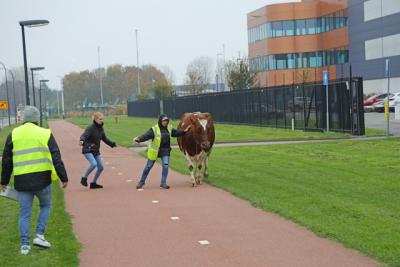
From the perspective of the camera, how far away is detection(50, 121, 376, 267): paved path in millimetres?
7898

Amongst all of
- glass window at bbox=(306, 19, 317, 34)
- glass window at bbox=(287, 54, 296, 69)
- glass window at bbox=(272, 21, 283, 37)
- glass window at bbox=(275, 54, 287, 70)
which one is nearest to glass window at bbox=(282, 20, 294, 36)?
glass window at bbox=(272, 21, 283, 37)

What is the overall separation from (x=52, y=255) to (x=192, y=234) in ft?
6.91

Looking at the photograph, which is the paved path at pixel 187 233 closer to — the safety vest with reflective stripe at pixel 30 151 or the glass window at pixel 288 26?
the safety vest with reflective stripe at pixel 30 151

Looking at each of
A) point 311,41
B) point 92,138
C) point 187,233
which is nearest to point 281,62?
point 311,41

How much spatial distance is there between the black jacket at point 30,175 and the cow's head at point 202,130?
6.50 metres

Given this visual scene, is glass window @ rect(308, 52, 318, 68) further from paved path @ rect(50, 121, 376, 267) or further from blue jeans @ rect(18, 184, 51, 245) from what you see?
blue jeans @ rect(18, 184, 51, 245)

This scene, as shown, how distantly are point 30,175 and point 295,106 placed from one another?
28901 millimetres

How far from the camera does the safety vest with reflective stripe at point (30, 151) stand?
8.32m

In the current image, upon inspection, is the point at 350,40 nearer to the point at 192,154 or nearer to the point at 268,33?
the point at 268,33

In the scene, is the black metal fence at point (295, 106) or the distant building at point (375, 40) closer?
the black metal fence at point (295, 106)

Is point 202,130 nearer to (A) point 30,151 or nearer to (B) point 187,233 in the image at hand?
(B) point 187,233

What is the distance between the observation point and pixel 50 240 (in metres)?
9.26

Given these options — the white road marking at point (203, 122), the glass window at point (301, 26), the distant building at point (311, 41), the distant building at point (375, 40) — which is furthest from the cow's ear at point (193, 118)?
the glass window at point (301, 26)

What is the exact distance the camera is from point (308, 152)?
2156cm
